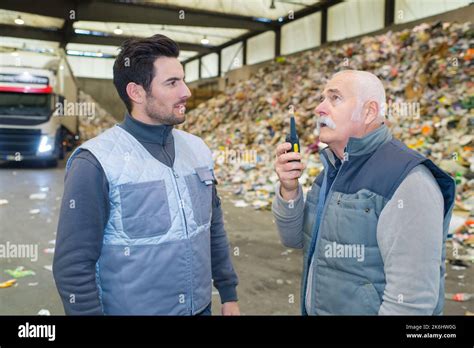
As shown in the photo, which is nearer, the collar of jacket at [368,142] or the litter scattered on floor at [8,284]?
the collar of jacket at [368,142]

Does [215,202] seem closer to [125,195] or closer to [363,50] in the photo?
[125,195]

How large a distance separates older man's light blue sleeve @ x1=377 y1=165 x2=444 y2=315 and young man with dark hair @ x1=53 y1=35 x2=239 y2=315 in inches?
27.3

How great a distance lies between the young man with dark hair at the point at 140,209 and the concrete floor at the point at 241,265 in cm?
185

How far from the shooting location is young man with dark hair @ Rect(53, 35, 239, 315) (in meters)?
1.42

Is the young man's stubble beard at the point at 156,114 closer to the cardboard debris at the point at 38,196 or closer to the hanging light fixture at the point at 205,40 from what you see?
the cardboard debris at the point at 38,196

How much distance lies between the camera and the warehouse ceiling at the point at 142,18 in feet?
43.7

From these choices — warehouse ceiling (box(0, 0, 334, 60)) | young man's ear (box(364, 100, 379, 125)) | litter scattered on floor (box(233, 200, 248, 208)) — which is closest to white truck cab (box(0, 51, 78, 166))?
warehouse ceiling (box(0, 0, 334, 60))

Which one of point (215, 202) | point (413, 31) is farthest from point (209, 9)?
point (215, 202)

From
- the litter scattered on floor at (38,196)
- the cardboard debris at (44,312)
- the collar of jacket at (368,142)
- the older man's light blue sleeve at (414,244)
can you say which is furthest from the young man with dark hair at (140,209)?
the litter scattered on floor at (38,196)

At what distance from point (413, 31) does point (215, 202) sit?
1011 centimetres

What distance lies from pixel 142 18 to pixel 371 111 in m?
13.2

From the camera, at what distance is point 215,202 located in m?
1.90

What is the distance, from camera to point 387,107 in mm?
8391
